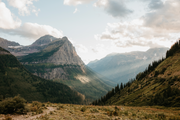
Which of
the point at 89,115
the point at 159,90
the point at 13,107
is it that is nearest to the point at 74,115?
the point at 89,115

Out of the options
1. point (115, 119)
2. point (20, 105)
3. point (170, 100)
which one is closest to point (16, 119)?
point (20, 105)

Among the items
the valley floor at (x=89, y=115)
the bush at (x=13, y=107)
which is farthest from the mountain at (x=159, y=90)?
the bush at (x=13, y=107)

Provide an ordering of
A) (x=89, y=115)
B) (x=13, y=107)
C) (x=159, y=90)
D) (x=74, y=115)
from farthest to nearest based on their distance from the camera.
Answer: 1. (x=159, y=90)
2. (x=89, y=115)
3. (x=74, y=115)
4. (x=13, y=107)

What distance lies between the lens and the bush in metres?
19.9

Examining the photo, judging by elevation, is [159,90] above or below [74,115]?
below

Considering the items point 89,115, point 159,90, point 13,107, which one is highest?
point 13,107

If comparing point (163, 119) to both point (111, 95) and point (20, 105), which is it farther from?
point (111, 95)

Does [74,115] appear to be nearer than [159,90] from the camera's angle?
Yes

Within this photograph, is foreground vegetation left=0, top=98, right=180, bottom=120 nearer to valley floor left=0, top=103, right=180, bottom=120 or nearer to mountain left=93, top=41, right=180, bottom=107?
valley floor left=0, top=103, right=180, bottom=120

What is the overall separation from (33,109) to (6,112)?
453cm

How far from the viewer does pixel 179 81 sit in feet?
209

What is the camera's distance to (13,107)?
20219 mm

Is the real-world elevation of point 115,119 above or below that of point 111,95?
above

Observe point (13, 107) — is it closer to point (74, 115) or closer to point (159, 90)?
point (74, 115)
